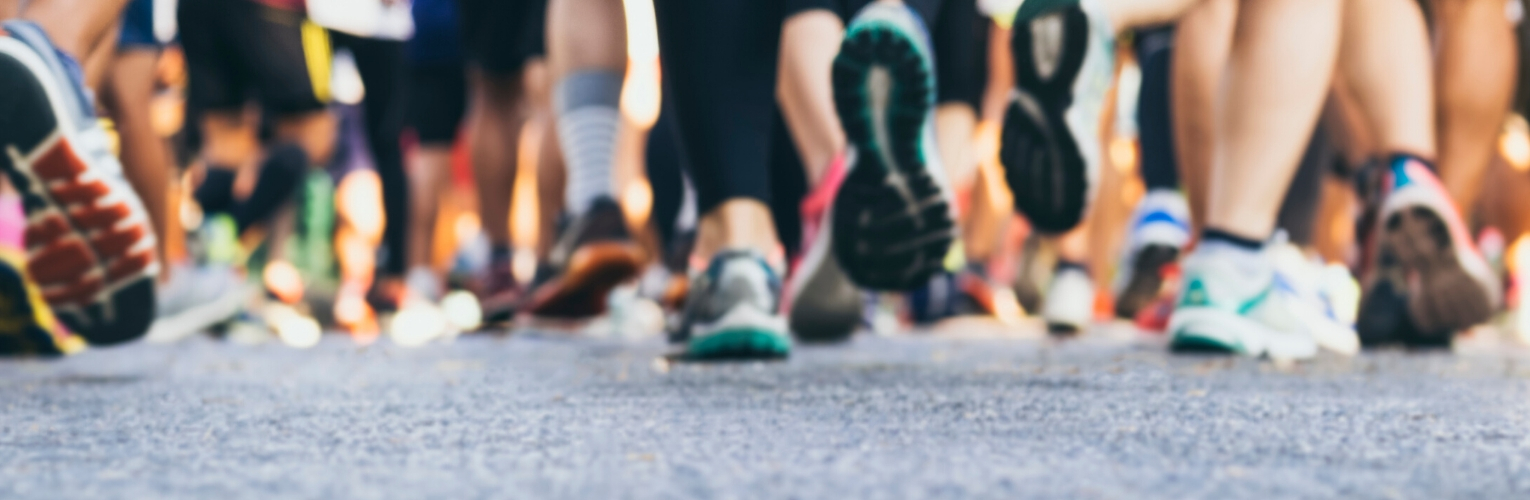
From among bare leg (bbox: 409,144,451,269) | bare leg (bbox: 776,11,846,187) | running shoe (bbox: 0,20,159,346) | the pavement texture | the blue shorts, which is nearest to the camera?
the pavement texture

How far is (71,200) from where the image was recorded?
1.33m

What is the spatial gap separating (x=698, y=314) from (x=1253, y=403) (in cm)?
71

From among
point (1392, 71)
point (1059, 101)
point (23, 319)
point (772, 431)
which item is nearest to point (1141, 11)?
point (1059, 101)

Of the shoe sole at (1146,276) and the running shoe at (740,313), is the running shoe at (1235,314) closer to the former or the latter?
Result: the running shoe at (740,313)

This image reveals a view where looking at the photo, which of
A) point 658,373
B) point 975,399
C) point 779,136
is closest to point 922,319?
point 779,136

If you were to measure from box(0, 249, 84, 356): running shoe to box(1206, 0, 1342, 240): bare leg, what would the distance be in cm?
143

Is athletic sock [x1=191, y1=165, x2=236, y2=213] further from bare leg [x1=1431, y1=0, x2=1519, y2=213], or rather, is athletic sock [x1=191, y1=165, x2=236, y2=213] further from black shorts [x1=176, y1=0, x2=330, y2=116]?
bare leg [x1=1431, y1=0, x2=1519, y2=213]

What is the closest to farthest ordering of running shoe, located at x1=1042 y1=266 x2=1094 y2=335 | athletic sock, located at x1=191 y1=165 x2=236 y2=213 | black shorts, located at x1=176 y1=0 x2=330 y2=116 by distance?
running shoe, located at x1=1042 y1=266 x2=1094 y2=335 < black shorts, located at x1=176 y1=0 x2=330 y2=116 < athletic sock, located at x1=191 y1=165 x2=236 y2=213

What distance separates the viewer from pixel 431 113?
3.38 meters

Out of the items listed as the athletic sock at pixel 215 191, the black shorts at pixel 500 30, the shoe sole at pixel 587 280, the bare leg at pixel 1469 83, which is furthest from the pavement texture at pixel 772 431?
the athletic sock at pixel 215 191

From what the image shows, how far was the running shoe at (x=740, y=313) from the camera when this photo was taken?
1461mm

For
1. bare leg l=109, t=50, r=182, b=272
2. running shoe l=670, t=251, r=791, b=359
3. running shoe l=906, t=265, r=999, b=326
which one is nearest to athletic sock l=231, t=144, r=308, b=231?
bare leg l=109, t=50, r=182, b=272

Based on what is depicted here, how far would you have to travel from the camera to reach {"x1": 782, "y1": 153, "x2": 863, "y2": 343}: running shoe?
5.50ft

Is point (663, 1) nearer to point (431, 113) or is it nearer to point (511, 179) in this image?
point (511, 179)
